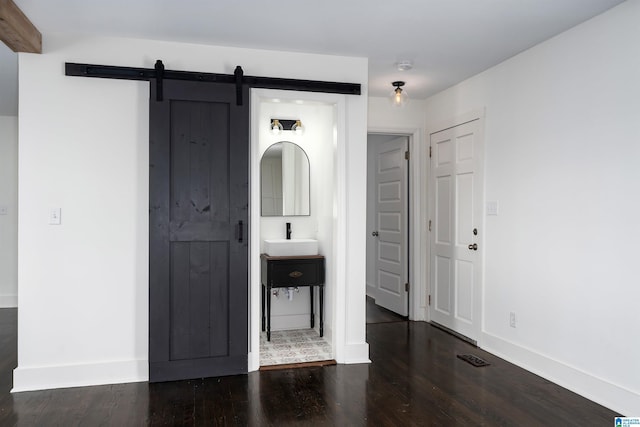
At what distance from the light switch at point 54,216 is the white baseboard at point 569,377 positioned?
358cm

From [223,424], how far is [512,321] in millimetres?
2434

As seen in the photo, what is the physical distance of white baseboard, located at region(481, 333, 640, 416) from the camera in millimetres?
2775

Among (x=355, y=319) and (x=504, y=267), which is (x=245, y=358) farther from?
(x=504, y=267)

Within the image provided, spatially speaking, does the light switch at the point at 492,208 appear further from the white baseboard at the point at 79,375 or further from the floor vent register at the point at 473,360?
the white baseboard at the point at 79,375

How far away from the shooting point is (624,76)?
9.29 ft

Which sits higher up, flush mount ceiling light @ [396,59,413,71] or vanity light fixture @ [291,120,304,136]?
flush mount ceiling light @ [396,59,413,71]

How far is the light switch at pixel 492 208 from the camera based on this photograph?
4010 mm

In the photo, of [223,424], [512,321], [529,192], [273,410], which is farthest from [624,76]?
[223,424]

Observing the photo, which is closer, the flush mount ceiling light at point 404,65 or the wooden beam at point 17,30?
the wooden beam at point 17,30

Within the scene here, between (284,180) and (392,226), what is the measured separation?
63.5 inches

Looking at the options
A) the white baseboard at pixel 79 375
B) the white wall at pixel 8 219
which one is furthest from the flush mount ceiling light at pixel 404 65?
the white wall at pixel 8 219

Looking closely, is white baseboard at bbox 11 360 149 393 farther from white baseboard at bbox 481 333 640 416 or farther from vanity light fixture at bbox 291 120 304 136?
white baseboard at bbox 481 333 640 416

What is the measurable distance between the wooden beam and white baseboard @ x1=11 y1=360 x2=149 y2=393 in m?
2.18

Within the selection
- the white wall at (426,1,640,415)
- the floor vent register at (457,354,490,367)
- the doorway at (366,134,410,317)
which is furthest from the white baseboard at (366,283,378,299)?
the floor vent register at (457,354,490,367)
